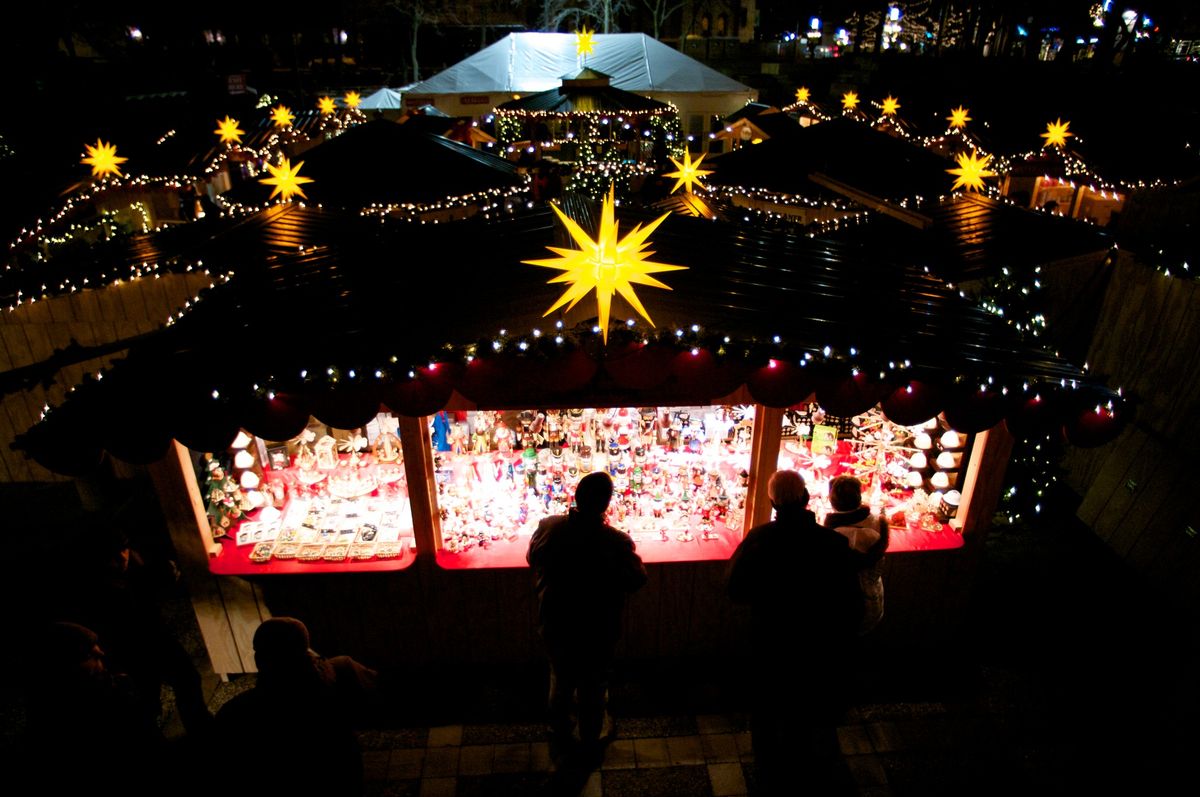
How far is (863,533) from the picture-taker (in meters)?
4.14

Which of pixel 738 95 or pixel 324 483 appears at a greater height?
pixel 738 95

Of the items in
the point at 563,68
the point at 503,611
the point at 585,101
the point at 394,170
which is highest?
the point at 563,68

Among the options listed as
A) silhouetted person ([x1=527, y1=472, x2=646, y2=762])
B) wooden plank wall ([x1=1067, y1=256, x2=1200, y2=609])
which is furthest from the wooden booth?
wooden plank wall ([x1=1067, y1=256, x2=1200, y2=609])

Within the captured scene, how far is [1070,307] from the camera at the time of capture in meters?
8.90

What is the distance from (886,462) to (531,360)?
347cm

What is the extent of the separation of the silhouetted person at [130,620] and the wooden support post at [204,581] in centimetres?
32

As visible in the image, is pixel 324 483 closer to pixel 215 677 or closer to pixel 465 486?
pixel 465 486

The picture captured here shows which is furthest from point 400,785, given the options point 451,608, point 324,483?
point 324,483

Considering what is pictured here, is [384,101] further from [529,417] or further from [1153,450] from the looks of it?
[1153,450]

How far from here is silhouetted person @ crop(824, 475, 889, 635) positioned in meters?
4.12

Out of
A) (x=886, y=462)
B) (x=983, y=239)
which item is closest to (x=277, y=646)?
(x=886, y=462)

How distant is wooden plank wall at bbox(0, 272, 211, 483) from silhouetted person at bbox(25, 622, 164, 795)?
5346 millimetres

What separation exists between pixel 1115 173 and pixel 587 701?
15.9 metres

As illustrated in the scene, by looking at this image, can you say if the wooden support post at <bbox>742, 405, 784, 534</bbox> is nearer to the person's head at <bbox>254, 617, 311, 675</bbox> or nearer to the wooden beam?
the wooden beam
